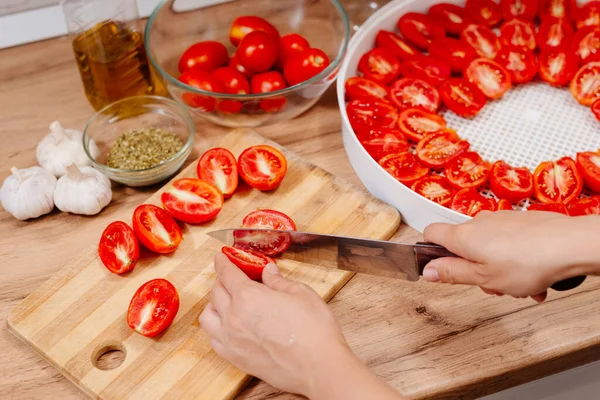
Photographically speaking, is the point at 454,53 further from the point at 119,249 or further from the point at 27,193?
the point at 27,193

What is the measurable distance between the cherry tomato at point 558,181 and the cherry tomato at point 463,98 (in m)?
0.23

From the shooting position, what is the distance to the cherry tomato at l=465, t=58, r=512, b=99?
1.66 meters

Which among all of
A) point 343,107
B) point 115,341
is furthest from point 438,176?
point 115,341

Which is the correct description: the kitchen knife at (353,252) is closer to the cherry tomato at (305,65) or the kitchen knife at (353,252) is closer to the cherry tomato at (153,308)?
the cherry tomato at (153,308)

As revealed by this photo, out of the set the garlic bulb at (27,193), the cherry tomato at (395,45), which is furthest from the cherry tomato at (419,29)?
the garlic bulb at (27,193)

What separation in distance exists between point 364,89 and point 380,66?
89 millimetres

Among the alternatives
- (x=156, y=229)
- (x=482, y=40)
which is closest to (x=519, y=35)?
(x=482, y=40)

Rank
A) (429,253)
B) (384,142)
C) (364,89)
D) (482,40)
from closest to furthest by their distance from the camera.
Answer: (429,253) < (384,142) < (364,89) < (482,40)

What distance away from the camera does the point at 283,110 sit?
63.4 inches

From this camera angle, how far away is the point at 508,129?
1.62 metres

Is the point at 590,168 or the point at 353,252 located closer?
the point at 353,252

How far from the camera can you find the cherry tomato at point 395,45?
67.7 inches

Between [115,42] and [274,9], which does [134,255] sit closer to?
[115,42]

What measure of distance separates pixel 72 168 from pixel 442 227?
2.51ft
